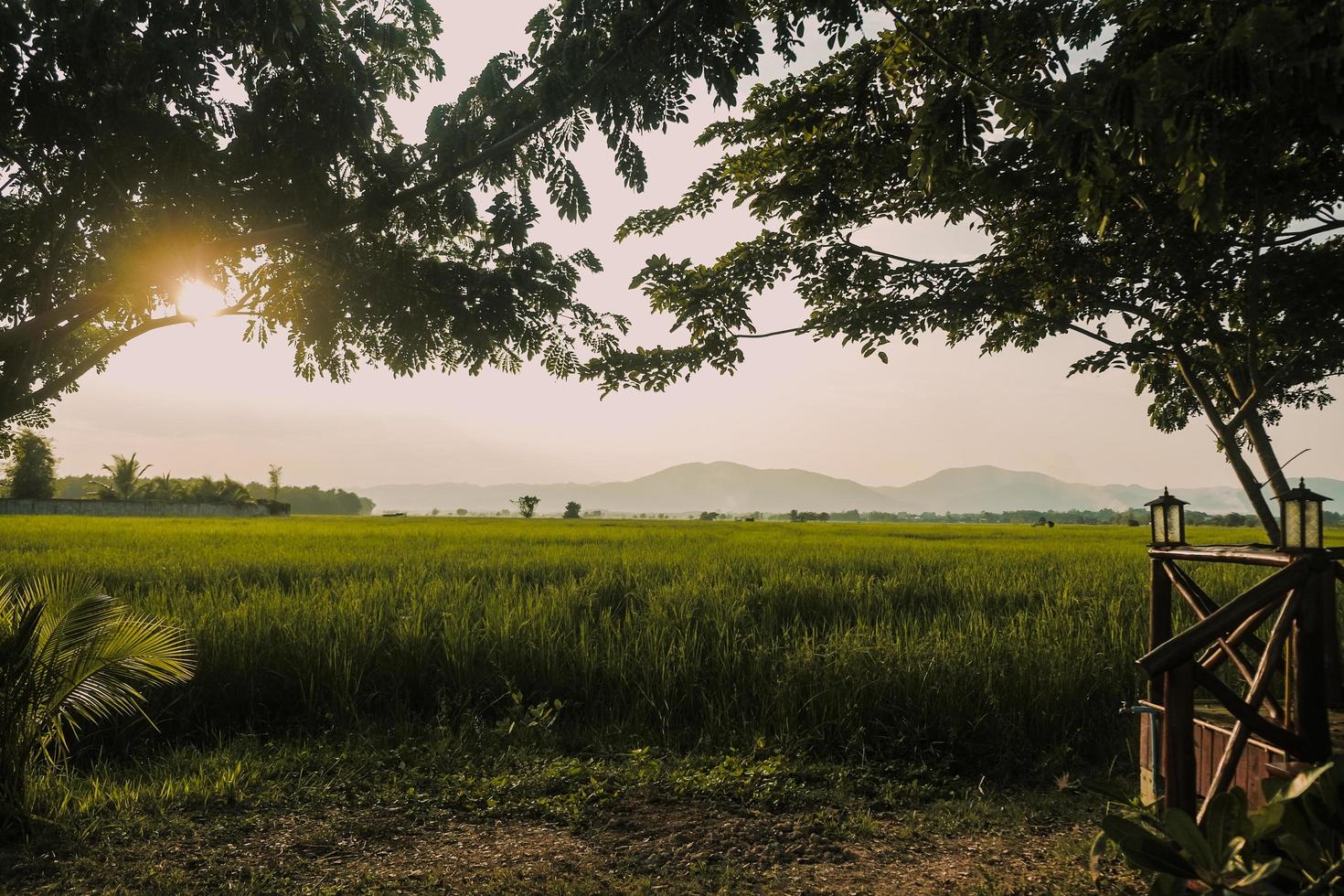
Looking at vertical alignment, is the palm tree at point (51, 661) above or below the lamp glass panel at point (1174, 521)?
below

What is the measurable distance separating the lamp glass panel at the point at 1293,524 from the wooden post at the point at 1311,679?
0.27 meters

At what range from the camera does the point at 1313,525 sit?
2854 mm

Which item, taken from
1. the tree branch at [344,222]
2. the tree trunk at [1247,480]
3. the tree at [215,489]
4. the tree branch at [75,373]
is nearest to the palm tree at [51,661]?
the tree branch at [344,222]

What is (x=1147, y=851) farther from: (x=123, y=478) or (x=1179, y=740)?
(x=123, y=478)

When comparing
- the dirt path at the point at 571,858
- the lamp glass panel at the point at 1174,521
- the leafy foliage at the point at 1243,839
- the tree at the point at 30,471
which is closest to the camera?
the leafy foliage at the point at 1243,839

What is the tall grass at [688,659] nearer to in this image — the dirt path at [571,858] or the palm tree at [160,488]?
the dirt path at [571,858]

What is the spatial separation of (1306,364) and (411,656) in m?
7.95

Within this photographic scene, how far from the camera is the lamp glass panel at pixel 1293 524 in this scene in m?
2.88

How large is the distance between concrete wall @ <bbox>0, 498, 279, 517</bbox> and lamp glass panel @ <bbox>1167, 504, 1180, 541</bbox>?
44.5 meters

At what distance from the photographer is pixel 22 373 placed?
508 cm

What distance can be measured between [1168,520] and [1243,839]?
206 cm

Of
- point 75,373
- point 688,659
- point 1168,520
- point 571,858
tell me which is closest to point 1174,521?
point 1168,520

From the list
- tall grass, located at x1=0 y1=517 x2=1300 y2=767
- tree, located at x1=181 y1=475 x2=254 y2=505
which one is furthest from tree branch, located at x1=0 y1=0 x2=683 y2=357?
tree, located at x1=181 y1=475 x2=254 y2=505

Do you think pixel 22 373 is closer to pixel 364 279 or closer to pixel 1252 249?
pixel 364 279
